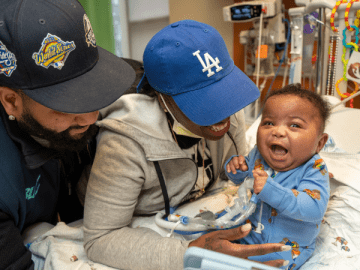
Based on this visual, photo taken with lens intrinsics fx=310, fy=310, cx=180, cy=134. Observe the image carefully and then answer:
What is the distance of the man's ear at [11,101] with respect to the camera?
0.94 metres

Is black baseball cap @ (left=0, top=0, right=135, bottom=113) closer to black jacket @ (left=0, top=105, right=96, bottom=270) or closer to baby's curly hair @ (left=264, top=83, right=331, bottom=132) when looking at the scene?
black jacket @ (left=0, top=105, right=96, bottom=270)

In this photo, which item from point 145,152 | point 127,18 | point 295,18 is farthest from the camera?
point 127,18

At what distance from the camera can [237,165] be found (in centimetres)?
127

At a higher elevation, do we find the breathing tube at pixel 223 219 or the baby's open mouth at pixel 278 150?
the baby's open mouth at pixel 278 150

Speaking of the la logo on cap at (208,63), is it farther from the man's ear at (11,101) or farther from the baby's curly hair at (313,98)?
the man's ear at (11,101)

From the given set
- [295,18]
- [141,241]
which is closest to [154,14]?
[295,18]

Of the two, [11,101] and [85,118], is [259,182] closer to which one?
[85,118]

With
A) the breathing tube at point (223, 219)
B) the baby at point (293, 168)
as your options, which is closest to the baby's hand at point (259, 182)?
the baby at point (293, 168)

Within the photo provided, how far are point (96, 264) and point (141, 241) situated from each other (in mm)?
199

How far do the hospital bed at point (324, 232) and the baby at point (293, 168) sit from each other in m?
0.10

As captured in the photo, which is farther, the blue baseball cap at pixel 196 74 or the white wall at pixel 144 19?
the white wall at pixel 144 19

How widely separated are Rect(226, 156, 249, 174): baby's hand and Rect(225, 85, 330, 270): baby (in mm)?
90

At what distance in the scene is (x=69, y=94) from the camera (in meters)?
0.90

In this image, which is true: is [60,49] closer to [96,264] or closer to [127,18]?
[96,264]
